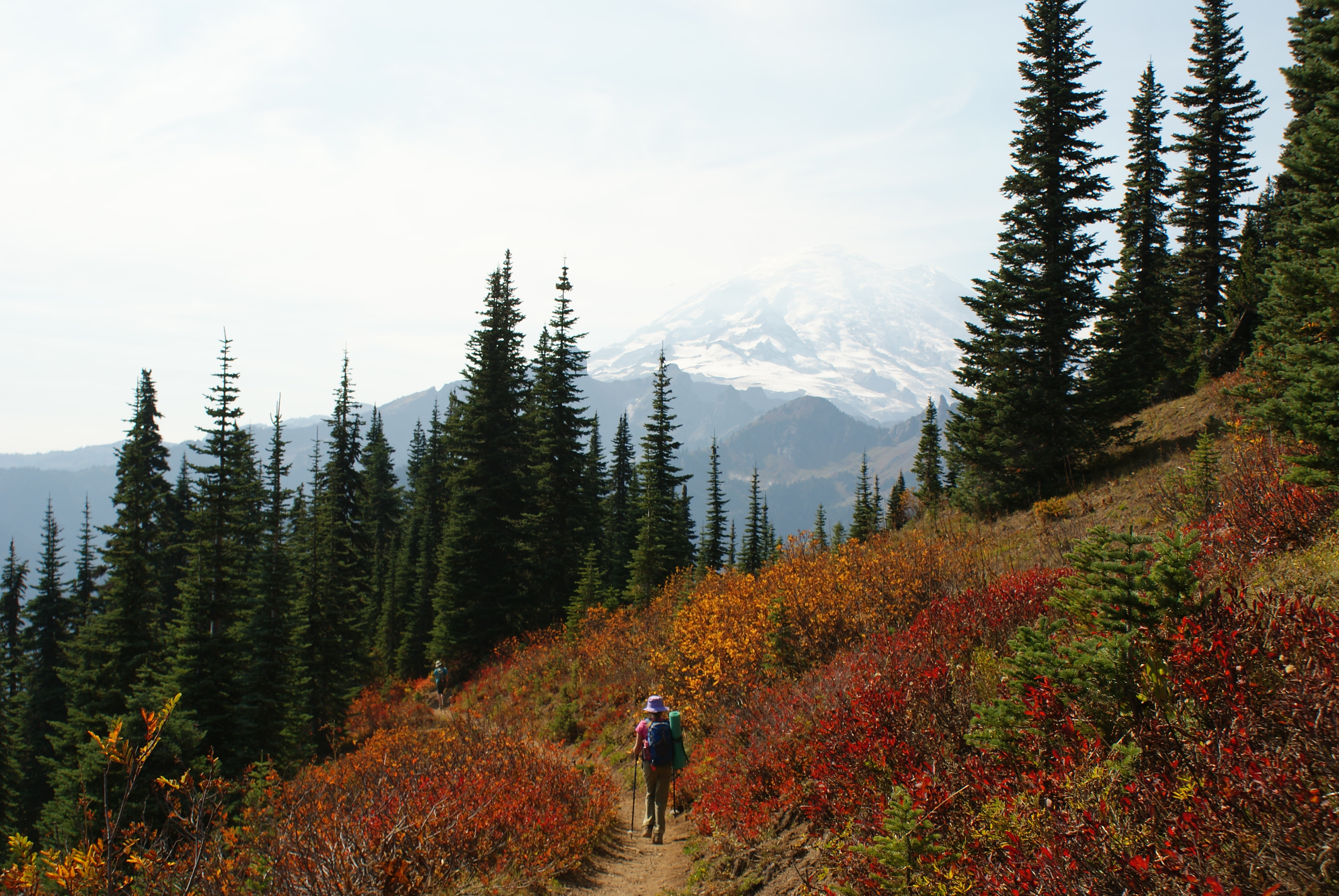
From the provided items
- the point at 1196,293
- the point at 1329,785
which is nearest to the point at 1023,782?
the point at 1329,785

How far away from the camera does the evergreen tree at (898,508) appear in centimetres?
2719

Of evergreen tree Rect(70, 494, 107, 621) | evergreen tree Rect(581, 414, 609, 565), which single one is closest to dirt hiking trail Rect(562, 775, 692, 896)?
evergreen tree Rect(581, 414, 609, 565)

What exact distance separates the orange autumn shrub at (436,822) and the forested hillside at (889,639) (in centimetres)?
6

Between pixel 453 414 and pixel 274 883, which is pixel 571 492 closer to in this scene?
pixel 453 414

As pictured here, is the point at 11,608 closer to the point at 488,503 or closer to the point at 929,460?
the point at 488,503

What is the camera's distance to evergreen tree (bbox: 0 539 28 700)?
43375 mm

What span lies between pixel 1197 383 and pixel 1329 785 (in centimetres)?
2284

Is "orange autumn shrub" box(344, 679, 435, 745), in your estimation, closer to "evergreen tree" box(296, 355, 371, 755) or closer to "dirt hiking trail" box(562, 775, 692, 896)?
"evergreen tree" box(296, 355, 371, 755)

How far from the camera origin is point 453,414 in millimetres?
35875

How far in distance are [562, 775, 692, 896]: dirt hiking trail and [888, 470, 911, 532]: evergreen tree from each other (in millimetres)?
12450


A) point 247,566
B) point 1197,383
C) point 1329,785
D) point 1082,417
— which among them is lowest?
point 247,566

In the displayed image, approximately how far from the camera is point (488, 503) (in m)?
30.2

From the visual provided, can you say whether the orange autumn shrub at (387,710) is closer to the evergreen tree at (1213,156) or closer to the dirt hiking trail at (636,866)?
the dirt hiking trail at (636,866)

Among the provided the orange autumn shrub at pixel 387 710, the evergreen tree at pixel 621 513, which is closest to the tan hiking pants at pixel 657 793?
the orange autumn shrub at pixel 387 710
